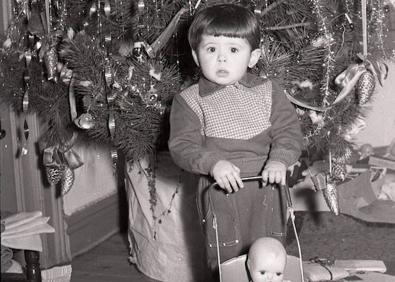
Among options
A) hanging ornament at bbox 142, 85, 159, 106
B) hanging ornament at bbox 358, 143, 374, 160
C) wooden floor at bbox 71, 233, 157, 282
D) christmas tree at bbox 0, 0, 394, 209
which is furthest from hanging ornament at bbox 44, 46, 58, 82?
hanging ornament at bbox 358, 143, 374, 160

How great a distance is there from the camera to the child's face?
1542 millimetres

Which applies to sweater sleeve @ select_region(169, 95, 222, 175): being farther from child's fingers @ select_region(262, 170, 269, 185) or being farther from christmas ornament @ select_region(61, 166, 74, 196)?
christmas ornament @ select_region(61, 166, 74, 196)

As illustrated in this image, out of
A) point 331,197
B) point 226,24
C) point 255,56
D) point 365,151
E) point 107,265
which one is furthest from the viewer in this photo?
point 365,151

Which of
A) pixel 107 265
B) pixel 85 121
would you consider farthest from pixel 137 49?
pixel 107 265

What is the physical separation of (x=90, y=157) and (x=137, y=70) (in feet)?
2.69

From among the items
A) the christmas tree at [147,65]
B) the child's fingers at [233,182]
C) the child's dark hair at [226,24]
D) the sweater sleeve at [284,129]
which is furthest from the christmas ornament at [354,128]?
the child's fingers at [233,182]

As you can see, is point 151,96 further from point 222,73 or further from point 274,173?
point 274,173

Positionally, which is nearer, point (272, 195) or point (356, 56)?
point (272, 195)

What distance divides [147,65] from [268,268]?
657 mm

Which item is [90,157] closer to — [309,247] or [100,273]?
[100,273]

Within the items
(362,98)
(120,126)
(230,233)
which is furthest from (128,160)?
(362,98)

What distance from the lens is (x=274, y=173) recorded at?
57.8 inches

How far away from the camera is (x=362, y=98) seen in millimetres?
1779

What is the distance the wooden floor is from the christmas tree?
A: 395 millimetres
